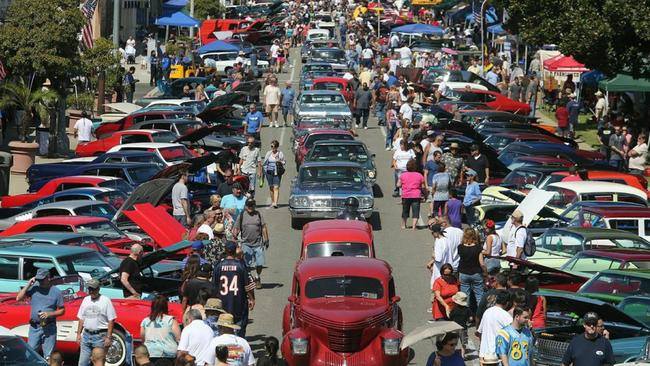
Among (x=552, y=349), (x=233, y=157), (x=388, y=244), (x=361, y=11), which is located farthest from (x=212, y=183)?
(x=361, y=11)

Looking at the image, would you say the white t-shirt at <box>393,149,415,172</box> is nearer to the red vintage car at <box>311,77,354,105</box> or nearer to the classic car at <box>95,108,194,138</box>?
the classic car at <box>95,108,194,138</box>

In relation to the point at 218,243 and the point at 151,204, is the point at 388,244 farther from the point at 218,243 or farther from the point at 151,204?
the point at 218,243

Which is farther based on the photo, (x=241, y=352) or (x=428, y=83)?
(x=428, y=83)

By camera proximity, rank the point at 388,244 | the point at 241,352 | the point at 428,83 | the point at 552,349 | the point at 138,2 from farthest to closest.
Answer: the point at 138,2 → the point at 428,83 → the point at 388,244 → the point at 552,349 → the point at 241,352

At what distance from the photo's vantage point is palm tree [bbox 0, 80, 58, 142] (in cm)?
3781

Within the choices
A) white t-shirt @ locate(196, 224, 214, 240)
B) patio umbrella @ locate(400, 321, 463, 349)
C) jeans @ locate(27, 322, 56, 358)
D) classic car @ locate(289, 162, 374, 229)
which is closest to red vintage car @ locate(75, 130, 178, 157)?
classic car @ locate(289, 162, 374, 229)

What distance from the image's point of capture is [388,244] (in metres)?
26.8

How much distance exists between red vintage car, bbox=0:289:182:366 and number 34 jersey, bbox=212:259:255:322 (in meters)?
0.65

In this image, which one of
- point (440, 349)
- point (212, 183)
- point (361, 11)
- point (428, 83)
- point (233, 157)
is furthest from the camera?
point (361, 11)

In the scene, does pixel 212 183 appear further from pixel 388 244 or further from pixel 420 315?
pixel 420 315

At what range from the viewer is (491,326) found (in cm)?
1519

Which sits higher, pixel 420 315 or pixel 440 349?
pixel 440 349

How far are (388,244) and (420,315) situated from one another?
20.0 feet

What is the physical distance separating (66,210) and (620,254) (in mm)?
10271
